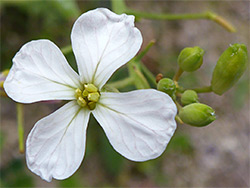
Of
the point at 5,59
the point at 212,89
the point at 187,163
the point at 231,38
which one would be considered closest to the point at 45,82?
the point at 212,89

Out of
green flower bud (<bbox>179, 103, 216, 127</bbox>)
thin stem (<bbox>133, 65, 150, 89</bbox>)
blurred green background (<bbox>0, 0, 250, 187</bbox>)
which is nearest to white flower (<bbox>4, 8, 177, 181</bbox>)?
green flower bud (<bbox>179, 103, 216, 127</bbox>)

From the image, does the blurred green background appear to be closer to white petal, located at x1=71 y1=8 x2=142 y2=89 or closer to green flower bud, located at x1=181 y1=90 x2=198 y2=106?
green flower bud, located at x1=181 y1=90 x2=198 y2=106

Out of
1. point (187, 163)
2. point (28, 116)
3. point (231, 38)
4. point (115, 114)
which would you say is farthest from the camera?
point (231, 38)

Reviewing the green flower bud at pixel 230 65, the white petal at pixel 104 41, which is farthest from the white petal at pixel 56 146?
A: the green flower bud at pixel 230 65

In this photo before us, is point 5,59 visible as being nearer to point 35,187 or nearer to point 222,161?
point 35,187

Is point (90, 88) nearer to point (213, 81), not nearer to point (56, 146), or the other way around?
point (56, 146)

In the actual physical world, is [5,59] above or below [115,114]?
below
